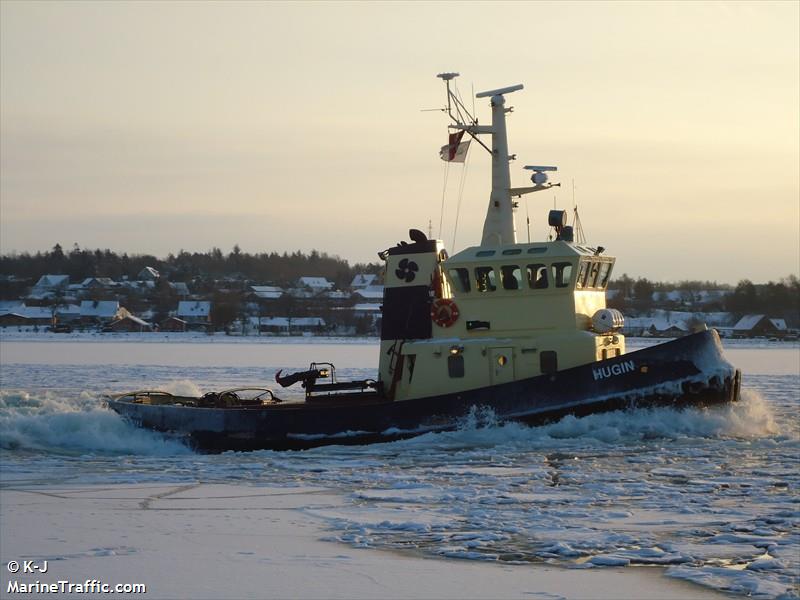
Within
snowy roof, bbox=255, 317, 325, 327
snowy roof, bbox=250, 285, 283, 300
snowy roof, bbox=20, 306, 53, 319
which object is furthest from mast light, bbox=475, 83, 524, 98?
snowy roof, bbox=250, 285, 283, 300

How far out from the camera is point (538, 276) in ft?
58.6

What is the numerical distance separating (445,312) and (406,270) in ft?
3.54

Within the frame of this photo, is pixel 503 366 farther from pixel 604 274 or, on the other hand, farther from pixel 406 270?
pixel 604 274

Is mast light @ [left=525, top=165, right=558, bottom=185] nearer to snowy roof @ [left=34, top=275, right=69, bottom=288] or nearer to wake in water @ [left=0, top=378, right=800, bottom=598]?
wake in water @ [left=0, top=378, right=800, bottom=598]

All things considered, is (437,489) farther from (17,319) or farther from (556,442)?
(17,319)

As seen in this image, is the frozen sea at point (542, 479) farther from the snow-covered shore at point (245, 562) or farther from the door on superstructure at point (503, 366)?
the door on superstructure at point (503, 366)

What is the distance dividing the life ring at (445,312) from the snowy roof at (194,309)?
343 feet

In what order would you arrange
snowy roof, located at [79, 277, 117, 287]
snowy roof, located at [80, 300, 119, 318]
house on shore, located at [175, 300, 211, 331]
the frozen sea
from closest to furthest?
1. the frozen sea
2. house on shore, located at [175, 300, 211, 331]
3. snowy roof, located at [80, 300, 119, 318]
4. snowy roof, located at [79, 277, 117, 287]

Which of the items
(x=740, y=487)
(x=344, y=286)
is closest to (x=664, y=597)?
(x=740, y=487)

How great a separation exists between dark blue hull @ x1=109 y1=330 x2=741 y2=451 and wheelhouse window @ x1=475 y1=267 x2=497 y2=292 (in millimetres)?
1706

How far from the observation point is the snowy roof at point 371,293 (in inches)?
5389

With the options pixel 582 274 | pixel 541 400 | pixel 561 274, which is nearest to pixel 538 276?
pixel 561 274

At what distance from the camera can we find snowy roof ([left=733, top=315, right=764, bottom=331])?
3459 inches

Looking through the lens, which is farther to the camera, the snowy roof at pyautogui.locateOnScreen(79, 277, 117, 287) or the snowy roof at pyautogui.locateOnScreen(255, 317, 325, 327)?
the snowy roof at pyautogui.locateOnScreen(79, 277, 117, 287)
